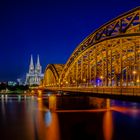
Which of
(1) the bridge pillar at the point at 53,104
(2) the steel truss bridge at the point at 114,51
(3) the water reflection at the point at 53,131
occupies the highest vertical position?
(2) the steel truss bridge at the point at 114,51

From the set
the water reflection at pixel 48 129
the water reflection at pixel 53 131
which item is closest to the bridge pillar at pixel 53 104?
the water reflection at pixel 48 129

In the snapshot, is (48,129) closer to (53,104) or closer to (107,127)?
(107,127)

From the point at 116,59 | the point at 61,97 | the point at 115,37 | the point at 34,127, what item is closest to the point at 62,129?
the point at 34,127

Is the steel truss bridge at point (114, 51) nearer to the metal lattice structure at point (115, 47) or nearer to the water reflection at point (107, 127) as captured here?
the metal lattice structure at point (115, 47)

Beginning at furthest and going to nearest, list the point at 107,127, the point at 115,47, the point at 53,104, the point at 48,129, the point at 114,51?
1. the point at 53,104
2. the point at 114,51
3. the point at 115,47
4. the point at 107,127
5. the point at 48,129

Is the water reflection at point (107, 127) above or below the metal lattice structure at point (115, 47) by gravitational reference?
below

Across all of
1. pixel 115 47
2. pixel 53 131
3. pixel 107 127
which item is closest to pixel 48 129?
pixel 53 131

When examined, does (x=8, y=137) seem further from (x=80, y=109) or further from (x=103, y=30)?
(x=80, y=109)

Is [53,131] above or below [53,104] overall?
below

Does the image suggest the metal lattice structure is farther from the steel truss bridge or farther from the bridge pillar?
the bridge pillar

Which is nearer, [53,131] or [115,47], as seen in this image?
[53,131]

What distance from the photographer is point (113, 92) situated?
2894 centimetres

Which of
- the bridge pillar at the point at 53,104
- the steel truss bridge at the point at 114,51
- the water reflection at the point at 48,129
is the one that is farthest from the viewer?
the bridge pillar at the point at 53,104

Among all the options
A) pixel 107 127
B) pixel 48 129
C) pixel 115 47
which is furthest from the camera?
pixel 115 47
